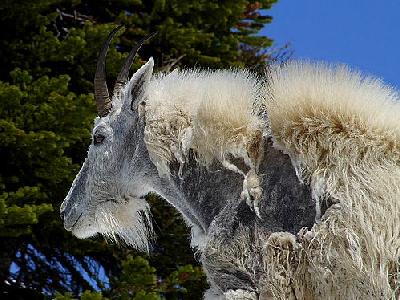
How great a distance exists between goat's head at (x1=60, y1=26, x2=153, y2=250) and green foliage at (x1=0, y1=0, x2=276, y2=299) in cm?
178

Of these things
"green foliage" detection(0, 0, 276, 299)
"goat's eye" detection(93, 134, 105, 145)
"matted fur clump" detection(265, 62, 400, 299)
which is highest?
"green foliage" detection(0, 0, 276, 299)

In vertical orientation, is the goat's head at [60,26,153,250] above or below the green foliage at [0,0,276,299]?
below

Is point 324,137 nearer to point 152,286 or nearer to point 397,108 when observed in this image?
point 397,108

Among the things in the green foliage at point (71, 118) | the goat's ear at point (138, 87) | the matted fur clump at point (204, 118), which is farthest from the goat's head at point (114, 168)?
the green foliage at point (71, 118)

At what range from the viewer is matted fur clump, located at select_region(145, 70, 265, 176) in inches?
153

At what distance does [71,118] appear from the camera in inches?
277

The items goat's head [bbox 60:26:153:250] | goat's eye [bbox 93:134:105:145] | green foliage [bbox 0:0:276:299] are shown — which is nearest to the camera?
goat's head [bbox 60:26:153:250]

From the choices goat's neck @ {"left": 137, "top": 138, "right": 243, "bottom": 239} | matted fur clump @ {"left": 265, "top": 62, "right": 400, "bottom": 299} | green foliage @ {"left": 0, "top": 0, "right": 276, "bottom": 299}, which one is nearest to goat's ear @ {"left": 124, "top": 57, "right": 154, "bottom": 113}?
goat's neck @ {"left": 137, "top": 138, "right": 243, "bottom": 239}

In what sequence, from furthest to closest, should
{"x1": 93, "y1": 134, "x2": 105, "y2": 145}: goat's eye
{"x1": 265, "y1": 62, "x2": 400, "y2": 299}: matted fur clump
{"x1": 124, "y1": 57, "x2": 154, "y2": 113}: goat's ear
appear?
{"x1": 93, "y1": 134, "x2": 105, "y2": 145}: goat's eye → {"x1": 124, "y1": 57, "x2": 154, "y2": 113}: goat's ear → {"x1": 265, "y1": 62, "x2": 400, "y2": 299}: matted fur clump

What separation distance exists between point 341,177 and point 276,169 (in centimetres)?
33

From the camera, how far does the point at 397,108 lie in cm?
383

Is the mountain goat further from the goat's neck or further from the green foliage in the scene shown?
the green foliage

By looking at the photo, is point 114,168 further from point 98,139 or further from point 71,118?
point 71,118

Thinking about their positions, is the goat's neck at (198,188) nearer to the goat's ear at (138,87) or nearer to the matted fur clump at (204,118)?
the matted fur clump at (204,118)
